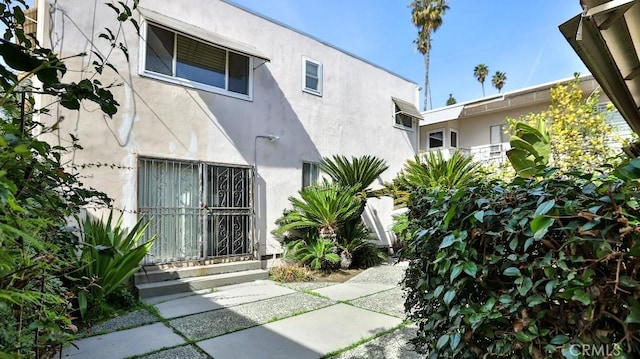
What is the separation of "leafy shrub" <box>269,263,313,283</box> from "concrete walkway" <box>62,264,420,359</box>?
3.13 feet

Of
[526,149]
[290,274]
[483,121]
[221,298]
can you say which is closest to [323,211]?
[290,274]

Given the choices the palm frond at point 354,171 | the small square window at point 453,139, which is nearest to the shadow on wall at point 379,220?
the palm frond at point 354,171

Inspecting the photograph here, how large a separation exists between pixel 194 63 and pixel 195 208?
3.14m

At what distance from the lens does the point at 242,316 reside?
4.73 meters

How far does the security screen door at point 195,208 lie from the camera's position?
6.51 meters

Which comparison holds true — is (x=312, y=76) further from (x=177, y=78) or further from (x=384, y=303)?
(x=384, y=303)

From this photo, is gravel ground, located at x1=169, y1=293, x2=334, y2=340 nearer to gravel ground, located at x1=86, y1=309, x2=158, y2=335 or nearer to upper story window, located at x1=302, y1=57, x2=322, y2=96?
gravel ground, located at x1=86, y1=309, x2=158, y2=335

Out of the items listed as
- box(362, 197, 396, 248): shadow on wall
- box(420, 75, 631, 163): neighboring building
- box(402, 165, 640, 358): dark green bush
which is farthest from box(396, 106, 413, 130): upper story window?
box(402, 165, 640, 358): dark green bush

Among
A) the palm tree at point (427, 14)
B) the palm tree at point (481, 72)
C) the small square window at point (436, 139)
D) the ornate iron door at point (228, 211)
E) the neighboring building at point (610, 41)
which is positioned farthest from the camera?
the palm tree at point (481, 72)

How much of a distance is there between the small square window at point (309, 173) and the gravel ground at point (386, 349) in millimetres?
5560

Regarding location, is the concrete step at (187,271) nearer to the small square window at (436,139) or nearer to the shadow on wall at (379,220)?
the shadow on wall at (379,220)

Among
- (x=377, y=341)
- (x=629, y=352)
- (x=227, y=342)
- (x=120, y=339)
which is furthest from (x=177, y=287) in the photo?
(x=629, y=352)

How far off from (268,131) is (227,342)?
544 cm

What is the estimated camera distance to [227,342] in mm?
3826
